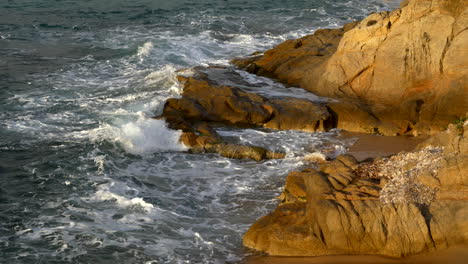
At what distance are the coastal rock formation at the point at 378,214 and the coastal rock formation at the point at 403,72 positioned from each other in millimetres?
6351

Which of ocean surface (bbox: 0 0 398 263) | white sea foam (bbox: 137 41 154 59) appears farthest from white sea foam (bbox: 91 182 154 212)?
white sea foam (bbox: 137 41 154 59)

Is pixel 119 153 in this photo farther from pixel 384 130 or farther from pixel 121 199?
pixel 384 130

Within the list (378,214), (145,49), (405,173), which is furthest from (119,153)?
(145,49)

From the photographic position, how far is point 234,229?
16.0 m

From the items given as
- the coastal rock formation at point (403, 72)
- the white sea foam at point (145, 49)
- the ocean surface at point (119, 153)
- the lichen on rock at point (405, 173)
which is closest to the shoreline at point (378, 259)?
the ocean surface at point (119, 153)

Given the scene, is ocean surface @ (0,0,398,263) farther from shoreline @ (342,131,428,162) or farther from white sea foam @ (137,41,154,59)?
shoreline @ (342,131,428,162)

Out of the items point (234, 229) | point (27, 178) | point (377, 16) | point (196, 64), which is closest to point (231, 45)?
point (196, 64)

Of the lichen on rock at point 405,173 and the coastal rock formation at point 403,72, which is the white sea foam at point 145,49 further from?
the lichen on rock at point 405,173

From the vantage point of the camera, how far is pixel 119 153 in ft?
67.6

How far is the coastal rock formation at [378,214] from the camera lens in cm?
1402

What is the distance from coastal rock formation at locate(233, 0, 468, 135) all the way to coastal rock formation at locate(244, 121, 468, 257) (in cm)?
635

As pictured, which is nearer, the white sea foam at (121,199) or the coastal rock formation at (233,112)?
the white sea foam at (121,199)

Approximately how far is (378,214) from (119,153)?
29.2 feet

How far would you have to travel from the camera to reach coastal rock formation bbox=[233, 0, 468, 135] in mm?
21828
